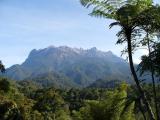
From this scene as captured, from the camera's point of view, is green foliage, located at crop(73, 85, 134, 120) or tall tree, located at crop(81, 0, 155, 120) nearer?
tall tree, located at crop(81, 0, 155, 120)

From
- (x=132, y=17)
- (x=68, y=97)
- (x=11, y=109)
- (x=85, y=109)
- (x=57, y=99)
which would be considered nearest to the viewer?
(x=132, y=17)

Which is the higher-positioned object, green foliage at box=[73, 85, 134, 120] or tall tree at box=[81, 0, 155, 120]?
tall tree at box=[81, 0, 155, 120]

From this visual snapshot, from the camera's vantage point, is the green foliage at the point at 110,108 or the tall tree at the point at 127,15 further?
the green foliage at the point at 110,108

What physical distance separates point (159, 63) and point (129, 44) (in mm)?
1194

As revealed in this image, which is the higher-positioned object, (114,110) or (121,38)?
(121,38)

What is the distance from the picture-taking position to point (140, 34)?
12391mm

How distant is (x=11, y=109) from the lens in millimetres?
47844

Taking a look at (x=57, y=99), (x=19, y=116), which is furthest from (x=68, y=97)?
(x=19, y=116)

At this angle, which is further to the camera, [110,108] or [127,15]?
[110,108]

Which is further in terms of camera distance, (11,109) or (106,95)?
(11,109)

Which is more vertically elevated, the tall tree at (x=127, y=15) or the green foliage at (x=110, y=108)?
the tall tree at (x=127, y=15)

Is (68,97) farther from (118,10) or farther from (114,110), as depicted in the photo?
(118,10)

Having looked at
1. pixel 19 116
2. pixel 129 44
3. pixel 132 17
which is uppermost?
pixel 132 17

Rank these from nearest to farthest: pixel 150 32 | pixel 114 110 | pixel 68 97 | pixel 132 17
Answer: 1. pixel 132 17
2. pixel 150 32
3. pixel 114 110
4. pixel 68 97
